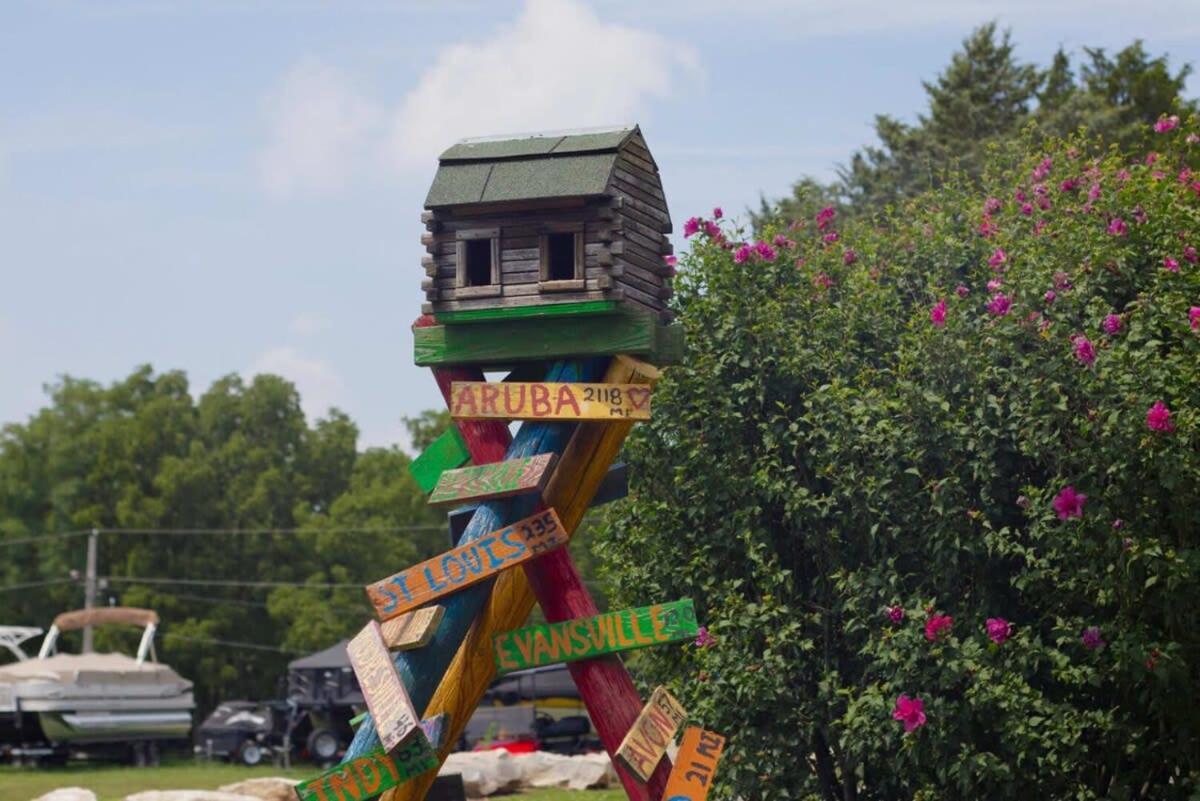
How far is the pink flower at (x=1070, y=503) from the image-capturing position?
36.0ft

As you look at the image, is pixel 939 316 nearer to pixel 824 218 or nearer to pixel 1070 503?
pixel 1070 503

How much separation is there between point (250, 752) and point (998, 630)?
23.9 metres

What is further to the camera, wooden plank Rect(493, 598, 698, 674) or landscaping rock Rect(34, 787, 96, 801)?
landscaping rock Rect(34, 787, 96, 801)

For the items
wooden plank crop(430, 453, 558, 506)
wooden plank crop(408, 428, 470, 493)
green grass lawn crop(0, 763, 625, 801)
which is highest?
wooden plank crop(408, 428, 470, 493)

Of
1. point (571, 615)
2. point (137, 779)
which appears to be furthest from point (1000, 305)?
point (137, 779)

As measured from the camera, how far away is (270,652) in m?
47.5

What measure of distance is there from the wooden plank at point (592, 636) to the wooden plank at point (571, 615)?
0.15 m

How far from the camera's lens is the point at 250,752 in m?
32.6

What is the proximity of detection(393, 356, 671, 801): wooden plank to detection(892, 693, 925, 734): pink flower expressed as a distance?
2630 millimetres

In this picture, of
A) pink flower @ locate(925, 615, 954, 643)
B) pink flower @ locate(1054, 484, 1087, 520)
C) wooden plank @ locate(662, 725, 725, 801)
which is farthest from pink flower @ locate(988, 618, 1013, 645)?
wooden plank @ locate(662, 725, 725, 801)

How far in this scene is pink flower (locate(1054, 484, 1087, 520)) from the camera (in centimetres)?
1098

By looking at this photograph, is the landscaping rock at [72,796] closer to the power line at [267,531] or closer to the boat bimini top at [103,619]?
the boat bimini top at [103,619]

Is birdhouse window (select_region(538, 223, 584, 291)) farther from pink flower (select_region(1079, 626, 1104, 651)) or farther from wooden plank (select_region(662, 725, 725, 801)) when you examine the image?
pink flower (select_region(1079, 626, 1104, 651))

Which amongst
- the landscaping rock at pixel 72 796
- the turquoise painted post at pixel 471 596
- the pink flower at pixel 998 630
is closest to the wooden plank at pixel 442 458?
the turquoise painted post at pixel 471 596
